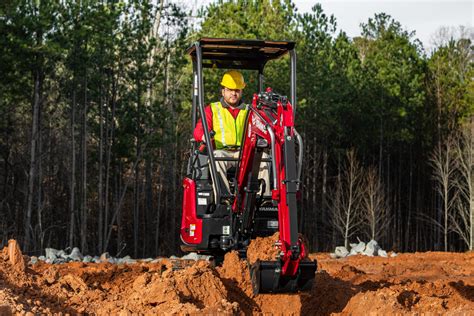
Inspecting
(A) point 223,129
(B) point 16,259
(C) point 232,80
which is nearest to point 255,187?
(A) point 223,129

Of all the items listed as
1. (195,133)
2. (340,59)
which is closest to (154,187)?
(340,59)

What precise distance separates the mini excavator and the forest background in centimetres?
1576

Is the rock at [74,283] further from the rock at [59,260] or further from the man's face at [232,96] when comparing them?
the rock at [59,260]

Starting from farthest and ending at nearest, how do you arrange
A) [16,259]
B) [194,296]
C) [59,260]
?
[59,260]
[16,259]
[194,296]

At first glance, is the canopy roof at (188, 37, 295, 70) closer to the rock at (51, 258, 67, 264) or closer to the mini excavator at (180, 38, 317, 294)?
the mini excavator at (180, 38, 317, 294)

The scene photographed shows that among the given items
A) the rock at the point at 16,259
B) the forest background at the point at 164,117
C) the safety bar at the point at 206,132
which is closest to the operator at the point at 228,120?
the safety bar at the point at 206,132

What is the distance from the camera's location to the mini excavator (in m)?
7.66

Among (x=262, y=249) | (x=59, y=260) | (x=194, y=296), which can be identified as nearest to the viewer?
(x=194, y=296)

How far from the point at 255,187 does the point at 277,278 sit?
62.8 inches

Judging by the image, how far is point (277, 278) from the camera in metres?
7.66

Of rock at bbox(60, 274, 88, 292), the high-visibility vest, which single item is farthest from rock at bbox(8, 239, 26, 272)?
the high-visibility vest

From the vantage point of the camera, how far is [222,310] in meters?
7.25

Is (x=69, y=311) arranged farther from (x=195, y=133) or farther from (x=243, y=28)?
(x=243, y=28)

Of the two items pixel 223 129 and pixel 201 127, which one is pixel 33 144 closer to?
pixel 201 127
